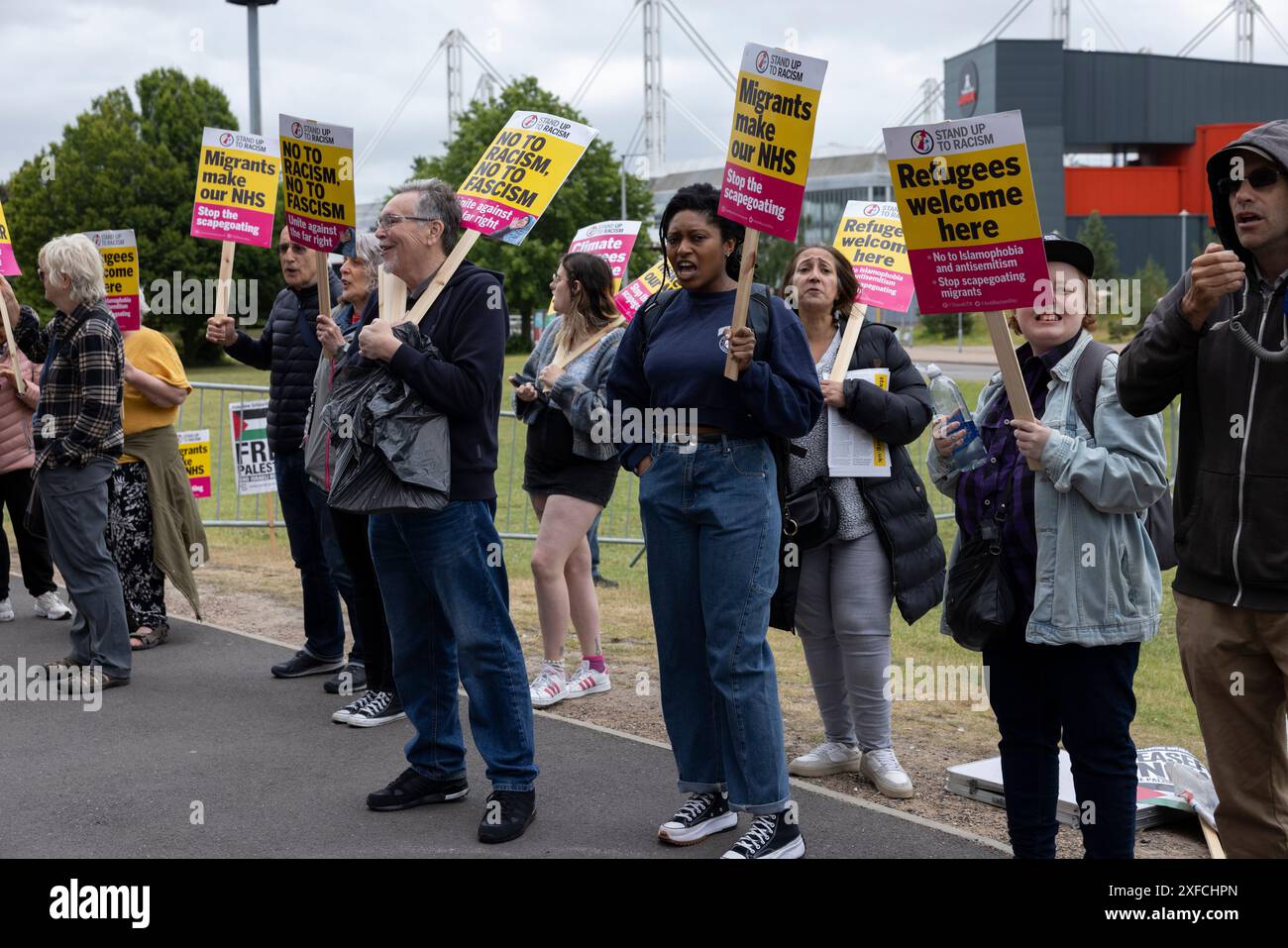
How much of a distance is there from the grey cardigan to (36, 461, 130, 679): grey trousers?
2.09m

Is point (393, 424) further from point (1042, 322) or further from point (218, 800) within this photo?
point (1042, 322)

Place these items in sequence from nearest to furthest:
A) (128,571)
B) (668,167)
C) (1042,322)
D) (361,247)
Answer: (1042,322) → (361,247) → (128,571) → (668,167)

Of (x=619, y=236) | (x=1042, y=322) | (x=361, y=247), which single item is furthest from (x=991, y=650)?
(x=619, y=236)

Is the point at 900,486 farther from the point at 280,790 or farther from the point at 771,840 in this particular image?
the point at 280,790

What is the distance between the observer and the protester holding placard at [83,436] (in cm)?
636

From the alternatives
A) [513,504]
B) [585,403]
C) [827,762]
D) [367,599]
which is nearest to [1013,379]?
[827,762]

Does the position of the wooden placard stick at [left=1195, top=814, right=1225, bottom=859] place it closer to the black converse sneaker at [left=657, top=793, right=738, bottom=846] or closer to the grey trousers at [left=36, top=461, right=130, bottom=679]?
the black converse sneaker at [left=657, top=793, right=738, bottom=846]

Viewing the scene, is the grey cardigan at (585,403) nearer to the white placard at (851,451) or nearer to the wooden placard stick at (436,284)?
the white placard at (851,451)

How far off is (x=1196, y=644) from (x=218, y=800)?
11.2 ft

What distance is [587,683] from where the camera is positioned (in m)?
6.47

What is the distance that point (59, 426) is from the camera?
6.39 meters

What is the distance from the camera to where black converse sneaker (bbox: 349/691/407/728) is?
5.91 meters

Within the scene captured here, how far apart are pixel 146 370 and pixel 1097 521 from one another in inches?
210

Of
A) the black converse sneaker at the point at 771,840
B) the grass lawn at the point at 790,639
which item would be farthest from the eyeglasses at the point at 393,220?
the grass lawn at the point at 790,639
